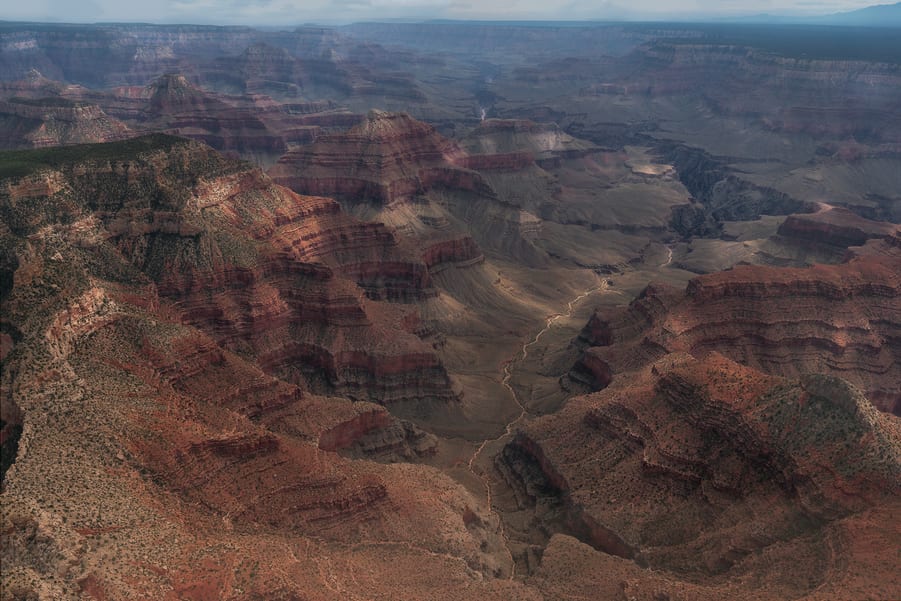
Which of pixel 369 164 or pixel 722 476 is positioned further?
pixel 369 164

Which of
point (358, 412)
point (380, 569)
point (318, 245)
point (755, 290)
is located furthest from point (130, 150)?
point (755, 290)

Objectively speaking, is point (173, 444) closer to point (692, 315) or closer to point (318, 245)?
point (318, 245)

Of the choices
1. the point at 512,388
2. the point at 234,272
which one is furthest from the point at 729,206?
the point at 234,272

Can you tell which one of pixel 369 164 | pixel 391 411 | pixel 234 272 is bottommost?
pixel 391 411

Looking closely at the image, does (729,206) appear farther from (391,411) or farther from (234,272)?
(234,272)

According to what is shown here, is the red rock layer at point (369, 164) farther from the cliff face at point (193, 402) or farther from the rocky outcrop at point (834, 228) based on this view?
the rocky outcrop at point (834, 228)

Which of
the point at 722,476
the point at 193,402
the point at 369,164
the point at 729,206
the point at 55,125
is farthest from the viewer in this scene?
the point at 729,206

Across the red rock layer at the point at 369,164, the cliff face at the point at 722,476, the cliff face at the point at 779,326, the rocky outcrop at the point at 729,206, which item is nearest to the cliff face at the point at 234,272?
the cliff face at the point at 722,476
